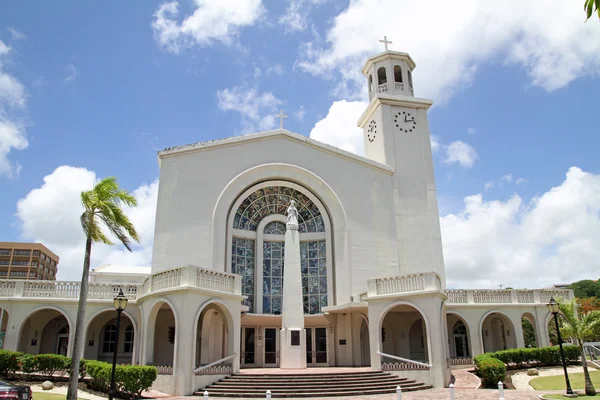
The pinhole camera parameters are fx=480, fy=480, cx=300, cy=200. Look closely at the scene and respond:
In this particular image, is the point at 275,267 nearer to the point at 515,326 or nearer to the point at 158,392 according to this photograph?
the point at 158,392

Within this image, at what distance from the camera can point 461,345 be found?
2598cm

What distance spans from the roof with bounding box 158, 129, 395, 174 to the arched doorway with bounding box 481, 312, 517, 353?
9.63m

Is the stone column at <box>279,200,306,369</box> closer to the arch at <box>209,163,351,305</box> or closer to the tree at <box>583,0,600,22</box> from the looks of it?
the arch at <box>209,163,351,305</box>

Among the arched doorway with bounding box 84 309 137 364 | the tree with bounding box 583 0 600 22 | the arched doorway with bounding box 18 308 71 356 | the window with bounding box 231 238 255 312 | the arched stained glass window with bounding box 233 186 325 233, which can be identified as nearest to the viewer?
the tree with bounding box 583 0 600 22

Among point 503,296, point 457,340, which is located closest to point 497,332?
point 457,340

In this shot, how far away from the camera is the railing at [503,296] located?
2423 cm

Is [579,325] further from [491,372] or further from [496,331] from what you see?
[496,331]

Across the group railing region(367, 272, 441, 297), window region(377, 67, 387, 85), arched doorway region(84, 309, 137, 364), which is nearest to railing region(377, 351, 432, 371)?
railing region(367, 272, 441, 297)

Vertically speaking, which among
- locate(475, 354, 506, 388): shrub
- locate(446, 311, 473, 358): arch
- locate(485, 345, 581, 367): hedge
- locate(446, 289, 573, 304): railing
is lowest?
locate(475, 354, 506, 388): shrub

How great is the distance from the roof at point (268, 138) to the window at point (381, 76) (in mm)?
6588

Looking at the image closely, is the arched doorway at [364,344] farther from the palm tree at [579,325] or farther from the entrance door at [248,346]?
the palm tree at [579,325]

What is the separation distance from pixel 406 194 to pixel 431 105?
20.5ft

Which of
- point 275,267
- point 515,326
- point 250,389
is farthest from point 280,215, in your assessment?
point 515,326

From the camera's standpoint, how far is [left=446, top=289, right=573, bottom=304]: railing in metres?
24.2
